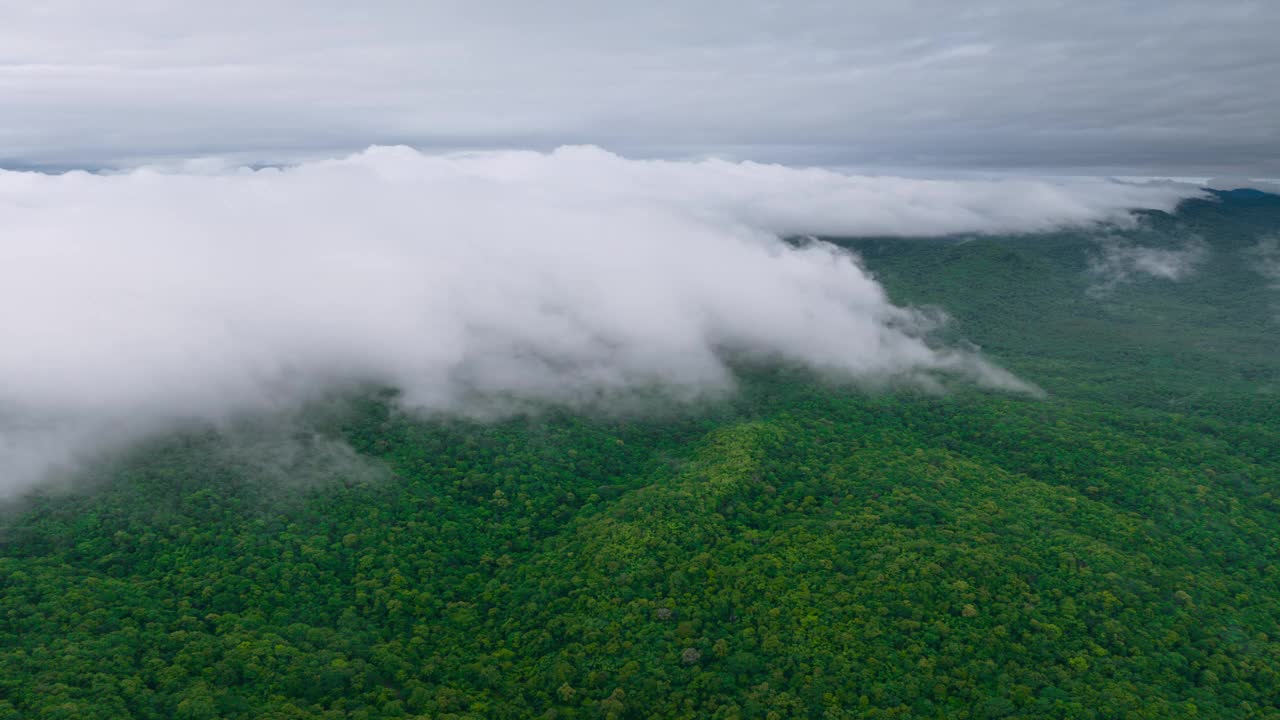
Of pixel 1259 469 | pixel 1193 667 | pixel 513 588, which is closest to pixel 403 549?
pixel 513 588

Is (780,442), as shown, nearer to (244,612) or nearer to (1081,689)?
(1081,689)

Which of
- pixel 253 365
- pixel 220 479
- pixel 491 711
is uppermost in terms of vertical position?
pixel 253 365

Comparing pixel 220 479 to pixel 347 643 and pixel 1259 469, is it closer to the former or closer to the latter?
pixel 347 643

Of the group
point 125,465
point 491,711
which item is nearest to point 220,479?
point 125,465

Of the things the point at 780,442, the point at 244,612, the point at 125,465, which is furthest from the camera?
the point at 780,442

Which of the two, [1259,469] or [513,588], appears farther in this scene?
[1259,469]

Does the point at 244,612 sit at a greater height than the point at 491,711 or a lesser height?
greater

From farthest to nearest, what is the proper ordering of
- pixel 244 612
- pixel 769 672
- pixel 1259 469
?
pixel 1259 469
pixel 244 612
pixel 769 672
